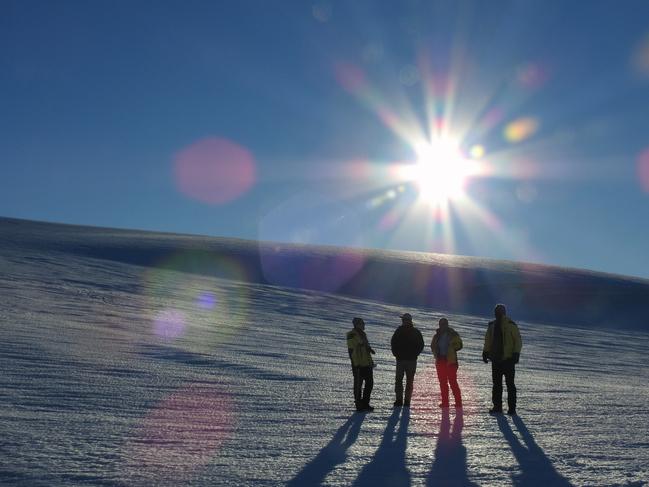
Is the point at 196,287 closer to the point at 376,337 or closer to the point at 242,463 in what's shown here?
the point at 376,337

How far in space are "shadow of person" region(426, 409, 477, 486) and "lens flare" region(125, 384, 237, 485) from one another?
2013 millimetres

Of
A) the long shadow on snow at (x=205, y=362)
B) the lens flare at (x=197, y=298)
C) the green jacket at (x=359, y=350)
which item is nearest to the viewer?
the green jacket at (x=359, y=350)

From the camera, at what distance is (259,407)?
359 inches

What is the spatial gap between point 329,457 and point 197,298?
20.4 metres

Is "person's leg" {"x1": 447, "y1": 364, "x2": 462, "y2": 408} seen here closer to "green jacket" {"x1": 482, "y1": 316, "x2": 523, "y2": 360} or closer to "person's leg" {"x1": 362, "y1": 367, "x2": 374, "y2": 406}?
"green jacket" {"x1": 482, "y1": 316, "x2": 523, "y2": 360}

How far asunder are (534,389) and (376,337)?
900 cm

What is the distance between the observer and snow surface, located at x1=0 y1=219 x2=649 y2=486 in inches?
237

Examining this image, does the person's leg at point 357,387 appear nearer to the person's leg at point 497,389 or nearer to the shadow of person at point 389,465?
the shadow of person at point 389,465

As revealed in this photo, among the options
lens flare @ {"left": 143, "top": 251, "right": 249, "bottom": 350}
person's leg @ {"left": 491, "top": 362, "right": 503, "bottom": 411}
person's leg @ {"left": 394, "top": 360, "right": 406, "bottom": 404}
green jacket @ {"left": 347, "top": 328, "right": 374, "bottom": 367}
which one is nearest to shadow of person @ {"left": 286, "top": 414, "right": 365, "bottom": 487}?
green jacket @ {"left": 347, "top": 328, "right": 374, "bottom": 367}

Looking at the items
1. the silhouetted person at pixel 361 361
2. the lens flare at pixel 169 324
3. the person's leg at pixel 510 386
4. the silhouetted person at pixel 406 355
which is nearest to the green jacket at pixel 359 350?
the silhouetted person at pixel 361 361

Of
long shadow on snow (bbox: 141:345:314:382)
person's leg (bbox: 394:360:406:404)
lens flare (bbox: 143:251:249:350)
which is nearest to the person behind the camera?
person's leg (bbox: 394:360:406:404)

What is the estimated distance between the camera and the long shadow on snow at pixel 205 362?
12.1m

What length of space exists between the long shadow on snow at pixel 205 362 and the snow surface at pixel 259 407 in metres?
0.04

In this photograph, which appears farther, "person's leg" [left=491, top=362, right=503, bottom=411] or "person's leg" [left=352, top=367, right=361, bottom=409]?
"person's leg" [left=491, top=362, right=503, bottom=411]
